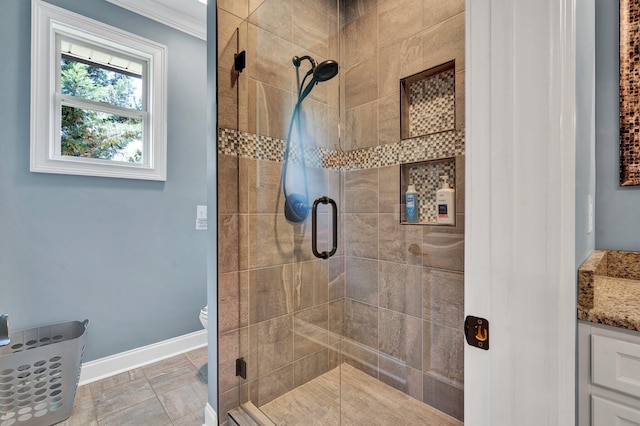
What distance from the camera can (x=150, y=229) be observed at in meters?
2.28

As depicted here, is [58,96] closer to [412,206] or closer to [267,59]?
[267,59]

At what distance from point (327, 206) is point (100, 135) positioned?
1840 mm

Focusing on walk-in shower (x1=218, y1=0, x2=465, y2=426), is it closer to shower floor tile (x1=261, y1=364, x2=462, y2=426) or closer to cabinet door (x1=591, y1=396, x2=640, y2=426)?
shower floor tile (x1=261, y1=364, x2=462, y2=426)

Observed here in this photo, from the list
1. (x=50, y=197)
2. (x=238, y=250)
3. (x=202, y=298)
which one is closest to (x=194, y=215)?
(x=202, y=298)

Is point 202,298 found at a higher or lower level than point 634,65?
lower

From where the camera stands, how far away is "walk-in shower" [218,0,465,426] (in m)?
1.51

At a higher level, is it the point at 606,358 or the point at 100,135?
the point at 100,135

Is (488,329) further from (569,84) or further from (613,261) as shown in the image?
(613,261)

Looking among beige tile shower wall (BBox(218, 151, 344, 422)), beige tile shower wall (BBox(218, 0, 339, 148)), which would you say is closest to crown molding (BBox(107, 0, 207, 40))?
beige tile shower wall (BBox(218, 0, 339, 148))

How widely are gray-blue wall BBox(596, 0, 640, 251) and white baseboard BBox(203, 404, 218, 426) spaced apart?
6.75 ft

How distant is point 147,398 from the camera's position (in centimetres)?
180

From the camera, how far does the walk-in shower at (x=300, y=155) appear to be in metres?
1.58

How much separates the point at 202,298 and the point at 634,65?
3.08 metres

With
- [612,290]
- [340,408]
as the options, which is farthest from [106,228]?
[612,290]
